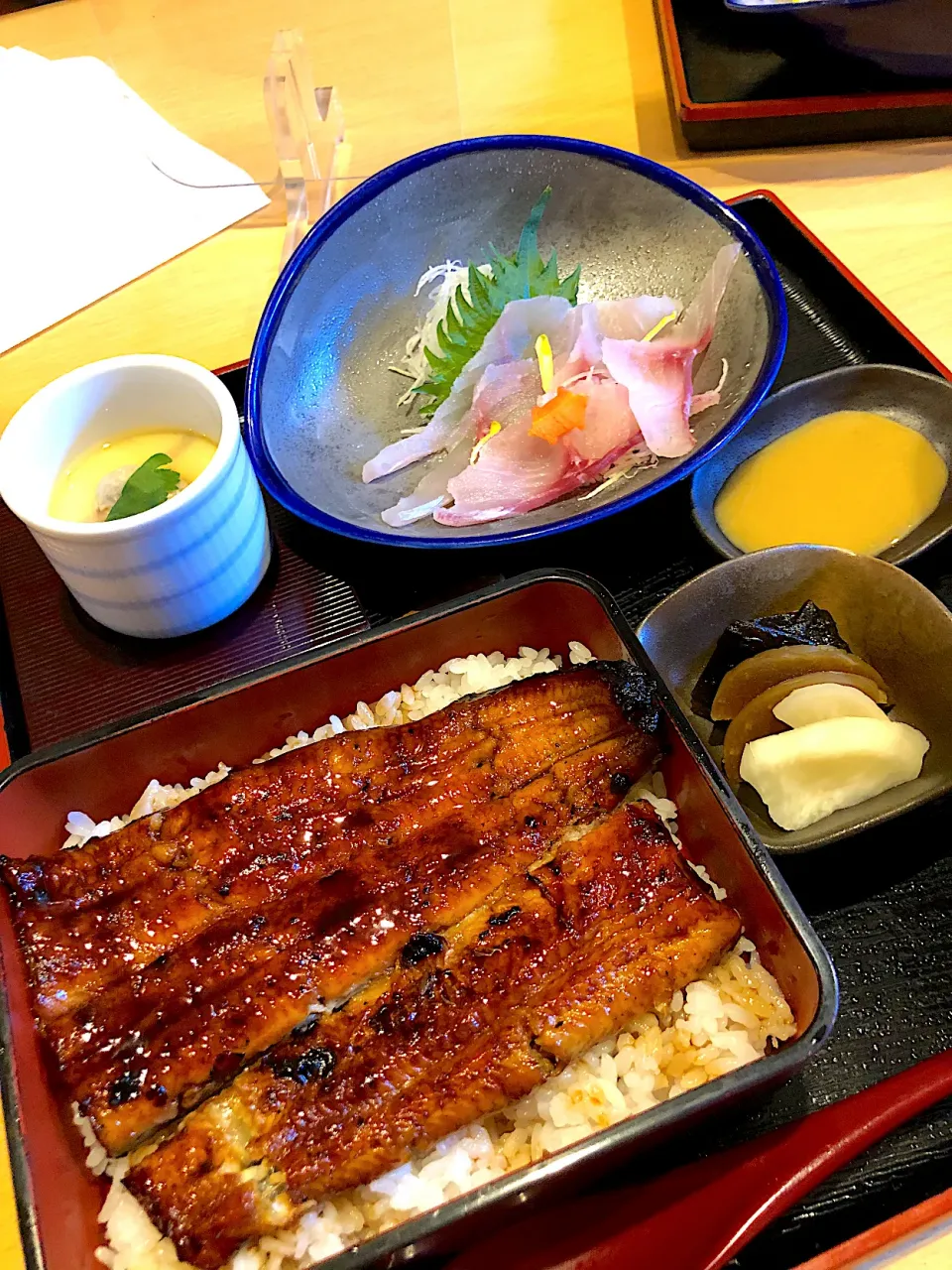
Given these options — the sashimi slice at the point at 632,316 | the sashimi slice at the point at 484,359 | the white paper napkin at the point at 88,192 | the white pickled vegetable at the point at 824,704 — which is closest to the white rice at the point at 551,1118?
the white pickled vegetable at the point at 824,704

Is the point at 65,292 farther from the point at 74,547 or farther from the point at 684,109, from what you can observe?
the point at 684,109

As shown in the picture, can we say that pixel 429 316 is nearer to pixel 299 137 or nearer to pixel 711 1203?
pixel 299 137

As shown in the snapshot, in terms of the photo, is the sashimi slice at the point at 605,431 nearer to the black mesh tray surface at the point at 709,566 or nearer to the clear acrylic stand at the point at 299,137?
the black mesh tray surface at the point at 709,566

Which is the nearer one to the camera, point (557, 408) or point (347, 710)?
point (347, 710)

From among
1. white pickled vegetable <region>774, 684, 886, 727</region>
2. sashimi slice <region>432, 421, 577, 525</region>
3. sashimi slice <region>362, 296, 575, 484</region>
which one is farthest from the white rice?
sashimi slice <region>362, 296, 575, 484</region>

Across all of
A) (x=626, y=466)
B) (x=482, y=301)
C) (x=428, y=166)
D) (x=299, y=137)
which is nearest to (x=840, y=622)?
(x=626, y=466)

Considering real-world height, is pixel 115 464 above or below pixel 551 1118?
above

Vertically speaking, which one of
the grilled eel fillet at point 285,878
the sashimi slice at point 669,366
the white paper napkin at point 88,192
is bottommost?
the grilled eel fillet at point 285,878
